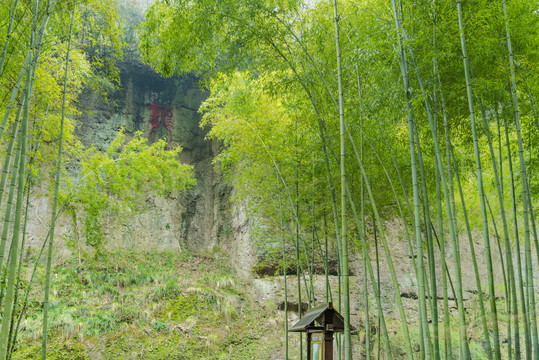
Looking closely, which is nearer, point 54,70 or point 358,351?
point 54,70

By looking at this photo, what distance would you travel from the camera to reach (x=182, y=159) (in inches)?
452

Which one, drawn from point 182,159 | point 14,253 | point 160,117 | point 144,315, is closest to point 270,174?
point 144,315

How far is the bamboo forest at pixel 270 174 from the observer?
3.16 metres

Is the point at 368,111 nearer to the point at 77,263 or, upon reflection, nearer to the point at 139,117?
the point at 77,263

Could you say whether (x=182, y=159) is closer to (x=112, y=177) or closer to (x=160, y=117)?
(x=160, y=117)

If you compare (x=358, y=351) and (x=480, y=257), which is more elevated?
(x=480, y=257)

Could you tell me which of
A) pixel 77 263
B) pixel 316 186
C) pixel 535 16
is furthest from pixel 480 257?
pixel 77 263

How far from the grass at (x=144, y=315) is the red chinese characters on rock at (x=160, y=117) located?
400 cm

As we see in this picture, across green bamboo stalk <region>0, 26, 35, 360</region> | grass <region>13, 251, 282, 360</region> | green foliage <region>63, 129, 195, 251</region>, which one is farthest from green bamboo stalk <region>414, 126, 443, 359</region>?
green foliage <region>63, 129, 195, 251</region>

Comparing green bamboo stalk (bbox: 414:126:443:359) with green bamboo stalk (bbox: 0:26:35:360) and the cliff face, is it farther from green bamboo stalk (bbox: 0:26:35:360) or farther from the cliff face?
the cliff face

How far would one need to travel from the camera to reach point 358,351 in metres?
7.50

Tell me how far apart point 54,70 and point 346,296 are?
196 inches

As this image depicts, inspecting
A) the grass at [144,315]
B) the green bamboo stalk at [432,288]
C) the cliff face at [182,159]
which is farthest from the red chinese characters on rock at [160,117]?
the green bamboo stalk at [432,288]

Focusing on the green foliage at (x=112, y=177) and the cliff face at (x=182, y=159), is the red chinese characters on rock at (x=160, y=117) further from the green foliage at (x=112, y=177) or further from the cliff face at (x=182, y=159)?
the green foliage at (x=112, y=177)
